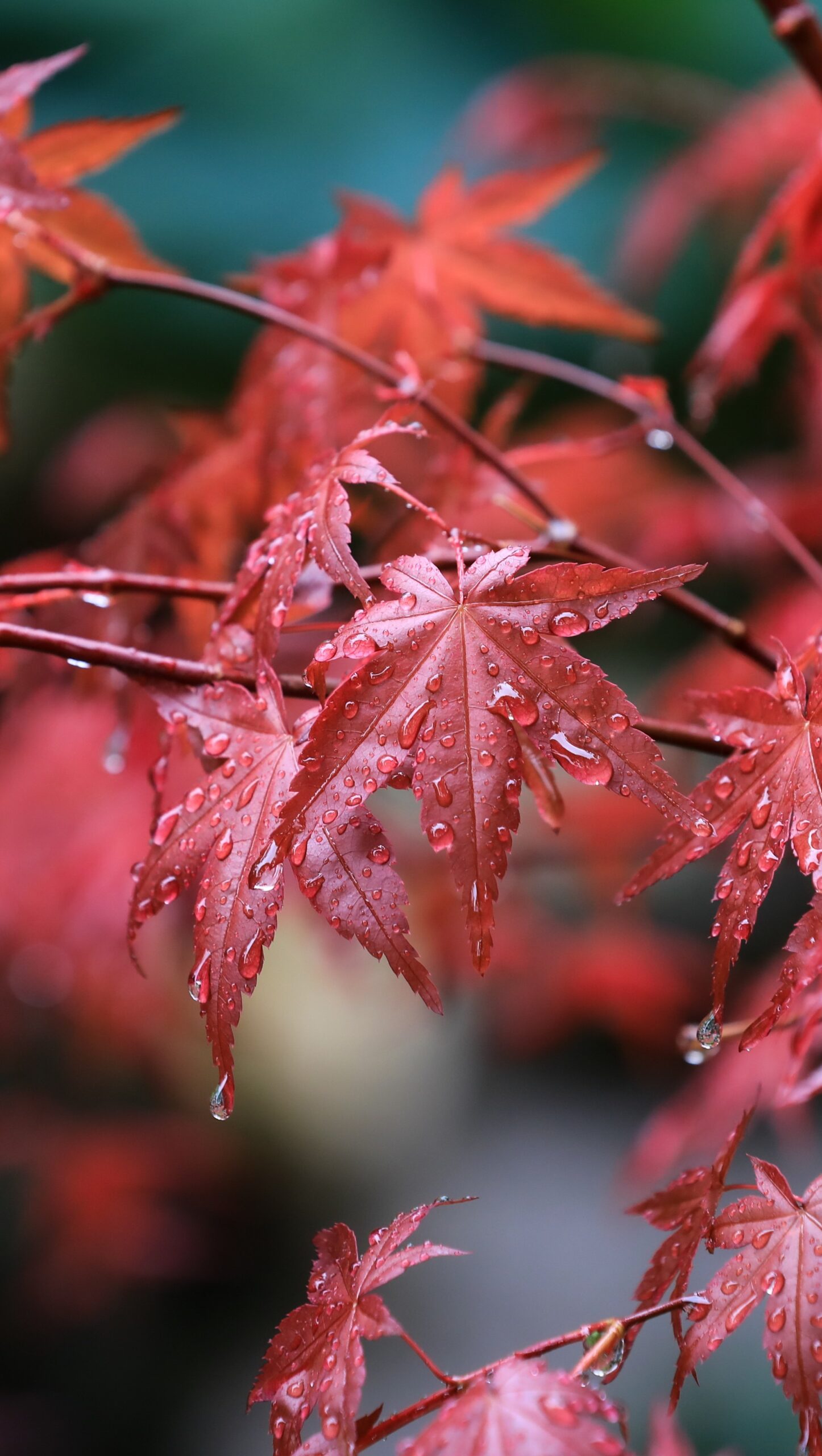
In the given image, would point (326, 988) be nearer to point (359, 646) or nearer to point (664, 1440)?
point (664, 1440)

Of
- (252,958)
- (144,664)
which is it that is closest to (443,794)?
(252,958)

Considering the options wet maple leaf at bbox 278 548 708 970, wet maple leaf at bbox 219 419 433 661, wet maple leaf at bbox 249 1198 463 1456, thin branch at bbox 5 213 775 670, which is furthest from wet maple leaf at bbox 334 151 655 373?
wet maple leaf at bbox 249 1198 463 1456

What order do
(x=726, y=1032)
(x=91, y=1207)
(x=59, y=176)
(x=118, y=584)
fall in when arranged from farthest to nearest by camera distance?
(x=91, y=1207) → (x=59, y=176) → (x=726, y=1032) → (x=118, y=584)

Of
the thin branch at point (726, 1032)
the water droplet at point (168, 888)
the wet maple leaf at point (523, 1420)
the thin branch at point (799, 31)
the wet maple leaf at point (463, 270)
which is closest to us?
the wet maple leaf at point (523, 1420)

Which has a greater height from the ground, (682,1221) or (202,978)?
(202,978)

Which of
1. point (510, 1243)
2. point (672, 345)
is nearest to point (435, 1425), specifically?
point (510, 1243)

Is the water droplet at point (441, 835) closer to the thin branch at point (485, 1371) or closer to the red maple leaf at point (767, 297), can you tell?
the thin branch at point (485, 1371)

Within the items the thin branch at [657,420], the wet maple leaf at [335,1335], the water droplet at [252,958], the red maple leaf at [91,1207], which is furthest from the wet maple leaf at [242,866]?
the red maple leaf at [91,1207]
